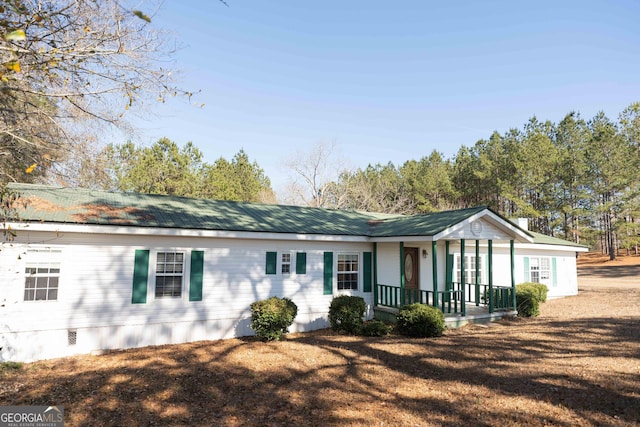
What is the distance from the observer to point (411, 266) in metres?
15.2

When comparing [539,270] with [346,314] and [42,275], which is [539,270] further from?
[42,275]

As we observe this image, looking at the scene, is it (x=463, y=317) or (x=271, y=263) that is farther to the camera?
(x=463, y=317)

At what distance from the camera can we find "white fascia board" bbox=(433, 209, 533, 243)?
41.0 feet

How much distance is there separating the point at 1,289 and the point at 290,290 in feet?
25.4

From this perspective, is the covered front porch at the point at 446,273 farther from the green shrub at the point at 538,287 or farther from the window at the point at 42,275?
the window at the point at 42,275

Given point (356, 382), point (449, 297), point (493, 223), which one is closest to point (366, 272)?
point (449, 297)

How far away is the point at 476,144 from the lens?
43.0 m

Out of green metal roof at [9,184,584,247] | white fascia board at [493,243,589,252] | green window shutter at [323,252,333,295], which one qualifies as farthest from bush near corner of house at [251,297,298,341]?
white fascia board at [493,243,589,252]

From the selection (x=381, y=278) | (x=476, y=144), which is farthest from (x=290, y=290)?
(x=476, y=144)

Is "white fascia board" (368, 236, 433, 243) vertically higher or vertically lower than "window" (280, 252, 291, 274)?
higher

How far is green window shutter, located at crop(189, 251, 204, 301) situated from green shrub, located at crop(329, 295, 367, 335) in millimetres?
4247

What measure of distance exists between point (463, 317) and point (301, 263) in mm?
5831

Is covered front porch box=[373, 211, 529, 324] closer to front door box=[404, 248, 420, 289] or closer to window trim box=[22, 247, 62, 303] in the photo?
front door box=[404, 248, 420, 289]

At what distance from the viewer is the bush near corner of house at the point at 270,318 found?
10.8 m
